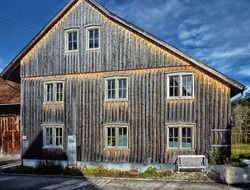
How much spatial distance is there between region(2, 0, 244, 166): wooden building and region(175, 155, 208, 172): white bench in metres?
0.47

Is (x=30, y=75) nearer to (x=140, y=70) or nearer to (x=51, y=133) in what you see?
(x=51, y=133)

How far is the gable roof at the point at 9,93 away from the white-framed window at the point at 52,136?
15.6ft

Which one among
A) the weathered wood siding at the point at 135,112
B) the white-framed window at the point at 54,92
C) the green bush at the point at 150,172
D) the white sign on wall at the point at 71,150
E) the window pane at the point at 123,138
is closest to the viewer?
the green bush at the point at 150,172

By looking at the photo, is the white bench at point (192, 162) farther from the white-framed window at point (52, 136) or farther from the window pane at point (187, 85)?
the white-framed window at point (52, 136)

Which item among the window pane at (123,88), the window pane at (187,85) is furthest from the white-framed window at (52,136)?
the window pane at (187,85)

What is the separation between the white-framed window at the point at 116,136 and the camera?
19.5m

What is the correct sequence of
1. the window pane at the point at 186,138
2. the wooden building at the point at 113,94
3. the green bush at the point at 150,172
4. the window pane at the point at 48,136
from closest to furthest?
the green bush at the point at 150,172 < the wooden building at the point at 113,94 < the window pane at the point at 186,138 < the window pane at the point at 48,136

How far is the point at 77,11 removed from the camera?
20922mm

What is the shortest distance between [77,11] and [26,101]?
6.38 metres

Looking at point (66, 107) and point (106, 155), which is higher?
point (66, 107)

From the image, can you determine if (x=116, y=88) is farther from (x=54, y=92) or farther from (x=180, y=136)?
(x=180, y=136)

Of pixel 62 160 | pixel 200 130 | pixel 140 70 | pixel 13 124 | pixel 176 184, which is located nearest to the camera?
pixel 176 184

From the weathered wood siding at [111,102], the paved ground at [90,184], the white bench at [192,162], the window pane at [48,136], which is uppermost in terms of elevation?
the weathered wood siding at [111,102]

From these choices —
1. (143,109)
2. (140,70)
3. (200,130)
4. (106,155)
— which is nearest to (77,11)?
(140,70)
